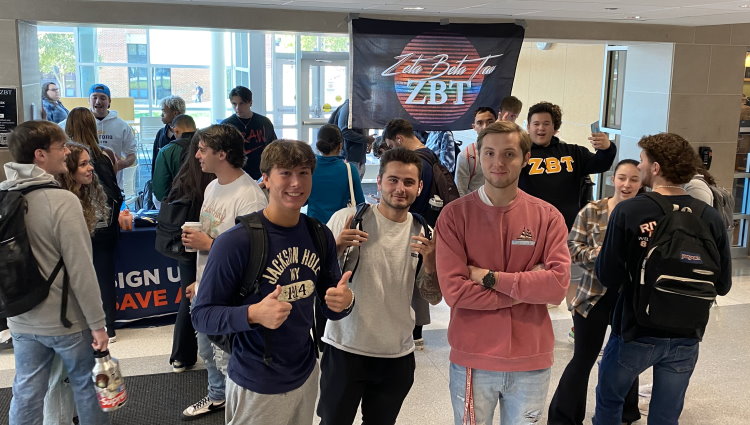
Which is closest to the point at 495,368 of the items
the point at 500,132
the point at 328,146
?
the point at 500,132

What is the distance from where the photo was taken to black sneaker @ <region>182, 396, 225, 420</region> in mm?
3773

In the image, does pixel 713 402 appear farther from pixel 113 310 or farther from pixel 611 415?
pixel 113 310

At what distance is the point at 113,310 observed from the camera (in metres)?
4.88

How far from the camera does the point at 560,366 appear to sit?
4586mm

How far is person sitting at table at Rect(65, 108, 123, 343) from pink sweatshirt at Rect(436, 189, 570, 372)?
280cm

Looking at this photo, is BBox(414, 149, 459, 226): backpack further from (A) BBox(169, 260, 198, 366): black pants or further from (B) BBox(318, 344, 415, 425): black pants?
(B) BBox(318, 344, 415, 425): black pants

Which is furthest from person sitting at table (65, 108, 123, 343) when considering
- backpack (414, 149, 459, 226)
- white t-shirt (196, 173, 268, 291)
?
backpack (414, 149, 459, 226)

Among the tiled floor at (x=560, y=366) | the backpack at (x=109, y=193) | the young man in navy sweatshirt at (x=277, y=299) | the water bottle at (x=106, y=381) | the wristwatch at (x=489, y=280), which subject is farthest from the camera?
the backpack at (x=109, y=193)

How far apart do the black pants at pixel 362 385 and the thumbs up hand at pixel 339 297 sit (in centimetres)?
42

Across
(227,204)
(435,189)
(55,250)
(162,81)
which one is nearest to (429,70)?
(435,189)

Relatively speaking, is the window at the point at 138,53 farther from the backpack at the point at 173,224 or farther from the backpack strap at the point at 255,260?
the backpack strap at the point at 255,260

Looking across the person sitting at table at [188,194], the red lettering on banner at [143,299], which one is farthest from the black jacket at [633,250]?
the red lettering on banner at [143,299]

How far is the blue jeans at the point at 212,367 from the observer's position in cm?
360

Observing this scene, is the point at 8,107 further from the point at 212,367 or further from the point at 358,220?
the point at 358,220
